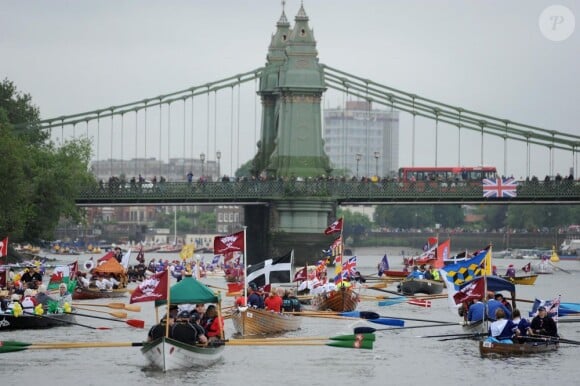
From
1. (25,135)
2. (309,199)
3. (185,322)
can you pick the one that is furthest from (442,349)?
(25,135)

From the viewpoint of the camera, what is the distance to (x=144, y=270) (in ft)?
348

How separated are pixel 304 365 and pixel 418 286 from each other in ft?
109

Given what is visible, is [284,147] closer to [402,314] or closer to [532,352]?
[402,314]

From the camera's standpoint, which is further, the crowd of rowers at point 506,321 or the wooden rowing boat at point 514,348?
the crowd of rowers at point 506,321

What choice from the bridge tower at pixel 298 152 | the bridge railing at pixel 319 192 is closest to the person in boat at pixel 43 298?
the bridge tower at pixel 298 152

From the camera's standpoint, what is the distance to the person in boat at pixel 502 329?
53656mm

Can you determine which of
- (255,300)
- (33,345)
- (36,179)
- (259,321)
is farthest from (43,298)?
(36,179)

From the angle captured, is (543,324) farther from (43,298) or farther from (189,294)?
(43,298)

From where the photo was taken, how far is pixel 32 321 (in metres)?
61.8

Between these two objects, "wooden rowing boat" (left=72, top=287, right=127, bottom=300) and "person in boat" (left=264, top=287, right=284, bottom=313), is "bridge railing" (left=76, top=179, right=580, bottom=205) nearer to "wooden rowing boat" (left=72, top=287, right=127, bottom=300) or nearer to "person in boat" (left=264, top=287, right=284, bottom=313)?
"wooden rowing boat" (left=72, top=287, right=127, bottom=300)

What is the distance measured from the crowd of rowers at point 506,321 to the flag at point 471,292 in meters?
0.39

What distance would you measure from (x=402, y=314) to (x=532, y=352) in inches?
835

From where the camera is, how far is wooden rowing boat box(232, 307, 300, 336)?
193ft

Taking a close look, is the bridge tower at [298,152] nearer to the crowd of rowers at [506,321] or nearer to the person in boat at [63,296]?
the person in boat at [63,296]
